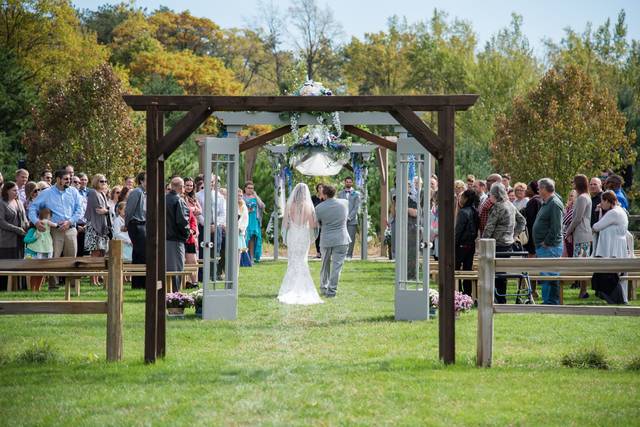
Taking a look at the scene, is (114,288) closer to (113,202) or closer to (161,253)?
(161,253)

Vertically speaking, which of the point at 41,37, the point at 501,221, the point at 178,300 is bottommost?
the point at 178,300

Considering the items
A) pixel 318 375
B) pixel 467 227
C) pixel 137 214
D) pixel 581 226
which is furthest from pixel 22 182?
pixel 318 375

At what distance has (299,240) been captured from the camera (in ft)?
61.2

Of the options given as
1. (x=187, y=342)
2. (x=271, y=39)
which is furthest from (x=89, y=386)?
(x=271, y=39)

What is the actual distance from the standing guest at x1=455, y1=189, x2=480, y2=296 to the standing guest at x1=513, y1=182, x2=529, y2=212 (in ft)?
5.90

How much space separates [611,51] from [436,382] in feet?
155

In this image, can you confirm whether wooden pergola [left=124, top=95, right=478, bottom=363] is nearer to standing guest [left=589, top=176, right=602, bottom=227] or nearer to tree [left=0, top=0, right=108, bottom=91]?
standing guest [left=589, top=176, right=602, bottom=227]

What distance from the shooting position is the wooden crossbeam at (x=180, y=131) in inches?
415

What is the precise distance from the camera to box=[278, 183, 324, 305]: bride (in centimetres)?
1795

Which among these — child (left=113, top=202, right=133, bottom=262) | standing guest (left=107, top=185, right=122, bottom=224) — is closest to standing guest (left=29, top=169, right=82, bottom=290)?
standing guest (left=107, top=185, right=122, bottom=224)

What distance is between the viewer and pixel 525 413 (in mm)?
→ 8375

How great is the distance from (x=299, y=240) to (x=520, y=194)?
4133 mm

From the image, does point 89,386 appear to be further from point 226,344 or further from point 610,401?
point 610,401

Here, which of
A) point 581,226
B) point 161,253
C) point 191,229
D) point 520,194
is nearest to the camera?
point 161,253
